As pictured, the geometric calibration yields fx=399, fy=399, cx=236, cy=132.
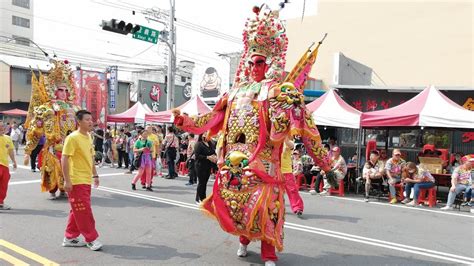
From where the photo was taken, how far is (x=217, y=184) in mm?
4285

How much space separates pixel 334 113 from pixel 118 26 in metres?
8.56

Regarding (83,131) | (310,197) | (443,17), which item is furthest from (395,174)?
(443,17)

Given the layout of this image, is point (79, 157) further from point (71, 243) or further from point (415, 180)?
point (415, 180)

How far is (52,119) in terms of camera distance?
7793mm

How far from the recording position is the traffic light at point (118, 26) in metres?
14.2

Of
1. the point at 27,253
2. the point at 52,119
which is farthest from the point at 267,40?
the point at 52,119

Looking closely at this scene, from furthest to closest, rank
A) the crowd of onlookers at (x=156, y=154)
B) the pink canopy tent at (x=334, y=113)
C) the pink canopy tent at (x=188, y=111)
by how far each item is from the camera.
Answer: the pink canopy tent at (x=188, y=111) < the pink canopy tent at (x=334, y=113) < the crowd of onlookers at (x=156, y=154)

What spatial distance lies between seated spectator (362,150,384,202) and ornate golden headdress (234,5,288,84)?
637 cm

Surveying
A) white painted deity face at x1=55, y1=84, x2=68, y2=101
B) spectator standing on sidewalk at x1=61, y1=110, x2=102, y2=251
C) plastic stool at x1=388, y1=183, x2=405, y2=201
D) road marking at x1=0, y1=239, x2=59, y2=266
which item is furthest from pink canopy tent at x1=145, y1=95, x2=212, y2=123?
road marking at x1=0, y1=239, x2=59, y2=266

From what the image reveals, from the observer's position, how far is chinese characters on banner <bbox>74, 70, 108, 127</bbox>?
15875 mm

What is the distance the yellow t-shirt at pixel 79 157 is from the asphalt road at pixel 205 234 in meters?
0.86

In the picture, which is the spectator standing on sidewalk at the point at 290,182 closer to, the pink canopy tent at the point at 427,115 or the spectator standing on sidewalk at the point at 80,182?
the spectator standing on sidewalk at the point at 80,182

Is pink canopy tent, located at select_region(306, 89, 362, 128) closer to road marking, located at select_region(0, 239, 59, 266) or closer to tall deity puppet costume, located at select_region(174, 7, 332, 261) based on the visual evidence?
tall deity puppet costume, located at select_region(174, 7, 332, 261)

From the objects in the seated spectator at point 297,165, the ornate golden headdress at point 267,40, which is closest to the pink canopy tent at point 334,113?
the seated spectator at point 297,165
